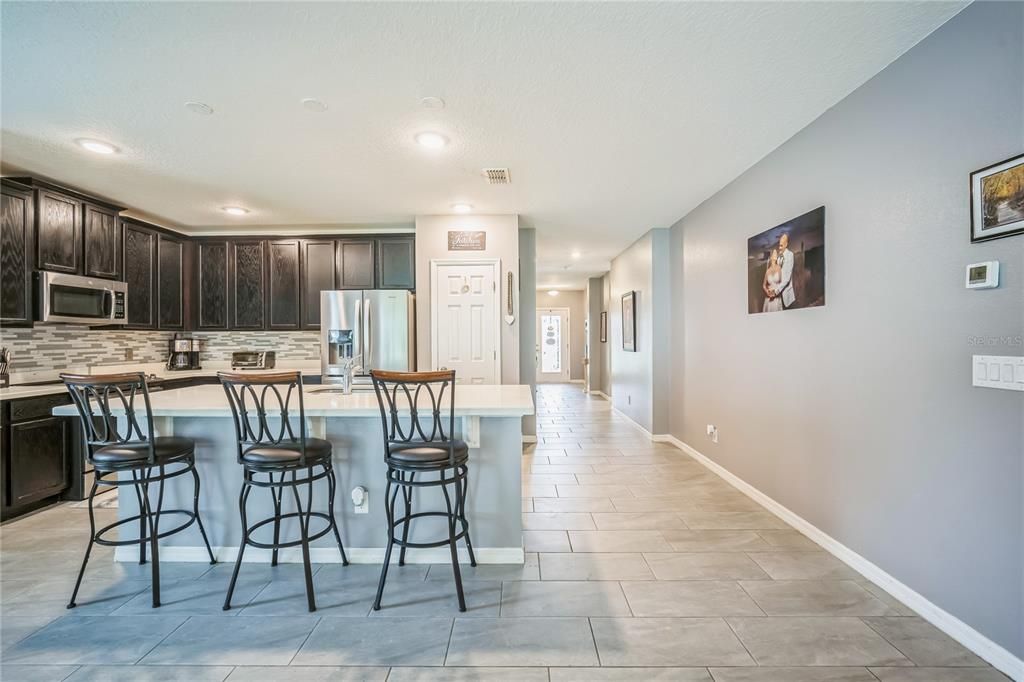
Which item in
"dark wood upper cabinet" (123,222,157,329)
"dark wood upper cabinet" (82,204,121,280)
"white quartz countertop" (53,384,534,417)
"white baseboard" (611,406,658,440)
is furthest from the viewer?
"white baseboard" (611,406,658,440)

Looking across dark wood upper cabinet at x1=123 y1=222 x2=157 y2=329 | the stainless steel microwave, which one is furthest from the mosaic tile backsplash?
the stainless steel microwave

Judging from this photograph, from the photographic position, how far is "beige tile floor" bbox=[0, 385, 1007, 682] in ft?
5.65

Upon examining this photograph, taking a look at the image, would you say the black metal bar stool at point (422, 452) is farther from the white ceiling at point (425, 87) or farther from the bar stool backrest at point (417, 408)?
the white ceiling at point (425, 87)

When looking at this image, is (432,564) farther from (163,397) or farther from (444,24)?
(444,24)

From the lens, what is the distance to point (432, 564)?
8.22 feet

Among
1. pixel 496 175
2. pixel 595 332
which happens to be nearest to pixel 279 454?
pixel 496 175

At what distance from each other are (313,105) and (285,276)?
10.3 ft

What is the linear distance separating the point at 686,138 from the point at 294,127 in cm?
242

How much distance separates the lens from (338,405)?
238cm

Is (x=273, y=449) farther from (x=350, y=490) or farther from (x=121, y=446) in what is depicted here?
(x=121, y=446)

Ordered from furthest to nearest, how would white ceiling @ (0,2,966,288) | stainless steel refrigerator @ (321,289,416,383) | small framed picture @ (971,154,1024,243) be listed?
stainless steel refrigerator @ (321,289,416,383), white ceiling @ (0,2,966,288), small framed picture @ (971,154,1024,243)

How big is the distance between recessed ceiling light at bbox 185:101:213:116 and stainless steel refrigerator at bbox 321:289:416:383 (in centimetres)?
230

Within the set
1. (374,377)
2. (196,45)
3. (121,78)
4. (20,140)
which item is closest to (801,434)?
(374,377)

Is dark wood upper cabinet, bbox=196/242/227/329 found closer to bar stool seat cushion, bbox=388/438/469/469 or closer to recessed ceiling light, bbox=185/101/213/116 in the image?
recessed ceiling light, bbox=185/101/213/116
